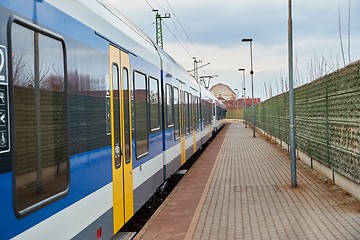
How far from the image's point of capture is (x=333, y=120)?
11.3 metres

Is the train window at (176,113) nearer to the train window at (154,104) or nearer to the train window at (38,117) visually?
the train window at (154,104)

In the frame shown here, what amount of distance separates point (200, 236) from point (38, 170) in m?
3.82

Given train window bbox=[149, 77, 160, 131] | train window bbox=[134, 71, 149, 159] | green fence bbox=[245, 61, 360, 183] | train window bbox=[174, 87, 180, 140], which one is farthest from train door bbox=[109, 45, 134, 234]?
train window bbox=[174, 87, 180, 140]

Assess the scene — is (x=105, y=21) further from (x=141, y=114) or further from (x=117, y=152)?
(x=141, y=114)

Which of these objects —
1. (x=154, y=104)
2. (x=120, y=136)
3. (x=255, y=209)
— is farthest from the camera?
(x=154, y=104)

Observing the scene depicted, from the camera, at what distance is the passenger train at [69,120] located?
3.31m

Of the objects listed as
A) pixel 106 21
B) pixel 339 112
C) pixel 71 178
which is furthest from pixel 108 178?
pixel 339 112

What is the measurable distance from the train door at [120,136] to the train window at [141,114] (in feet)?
1.89

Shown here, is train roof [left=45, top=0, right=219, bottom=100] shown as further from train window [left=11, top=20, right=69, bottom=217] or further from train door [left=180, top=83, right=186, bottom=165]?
train door [left=180, top=83, right=186, bottom=165]

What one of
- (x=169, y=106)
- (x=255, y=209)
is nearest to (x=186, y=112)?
(x=169, y=106)

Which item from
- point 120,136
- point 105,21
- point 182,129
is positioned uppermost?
point 105,21

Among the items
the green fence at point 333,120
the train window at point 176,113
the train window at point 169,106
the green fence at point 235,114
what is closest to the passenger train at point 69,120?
the train window at point 169,106

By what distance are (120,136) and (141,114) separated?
1636 mm

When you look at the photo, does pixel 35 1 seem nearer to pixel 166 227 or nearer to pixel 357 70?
pixel 166 227
